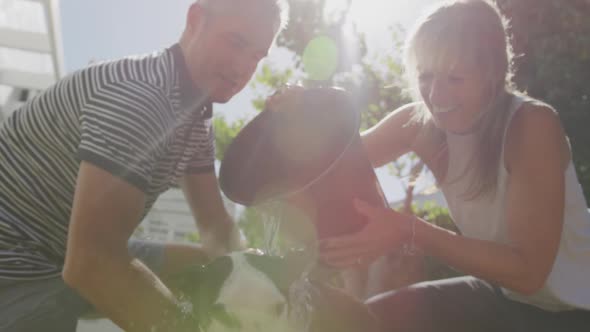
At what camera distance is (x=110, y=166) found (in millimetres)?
1506

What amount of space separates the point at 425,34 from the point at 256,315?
1.32m

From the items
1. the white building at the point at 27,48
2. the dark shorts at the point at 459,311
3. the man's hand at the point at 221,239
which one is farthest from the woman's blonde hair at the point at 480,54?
the white building at the point at 27,48

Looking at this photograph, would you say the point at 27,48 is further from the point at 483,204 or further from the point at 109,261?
the point at 483,204

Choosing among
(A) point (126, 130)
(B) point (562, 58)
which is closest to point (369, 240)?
(A) point (126, 130)

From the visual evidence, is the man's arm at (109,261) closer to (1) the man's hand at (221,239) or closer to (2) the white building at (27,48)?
(1) the man's hand at (221,239)

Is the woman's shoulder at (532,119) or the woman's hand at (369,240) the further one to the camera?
the woman's shoulder at (532,119)

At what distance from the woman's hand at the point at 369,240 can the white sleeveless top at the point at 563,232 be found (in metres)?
0.52

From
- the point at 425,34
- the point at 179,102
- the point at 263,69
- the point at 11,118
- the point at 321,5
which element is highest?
the point at 425,34

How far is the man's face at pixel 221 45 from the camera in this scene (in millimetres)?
2066

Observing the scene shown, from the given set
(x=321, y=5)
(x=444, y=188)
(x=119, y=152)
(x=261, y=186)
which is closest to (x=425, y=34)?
(x=444, y=188)

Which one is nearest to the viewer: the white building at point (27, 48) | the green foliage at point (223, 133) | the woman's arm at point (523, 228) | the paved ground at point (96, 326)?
the woman's arm at point (523, 228)

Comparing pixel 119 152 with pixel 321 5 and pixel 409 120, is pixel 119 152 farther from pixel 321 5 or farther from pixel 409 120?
pixel 321 5

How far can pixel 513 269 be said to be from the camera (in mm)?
1735

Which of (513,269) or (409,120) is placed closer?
(513,269)
